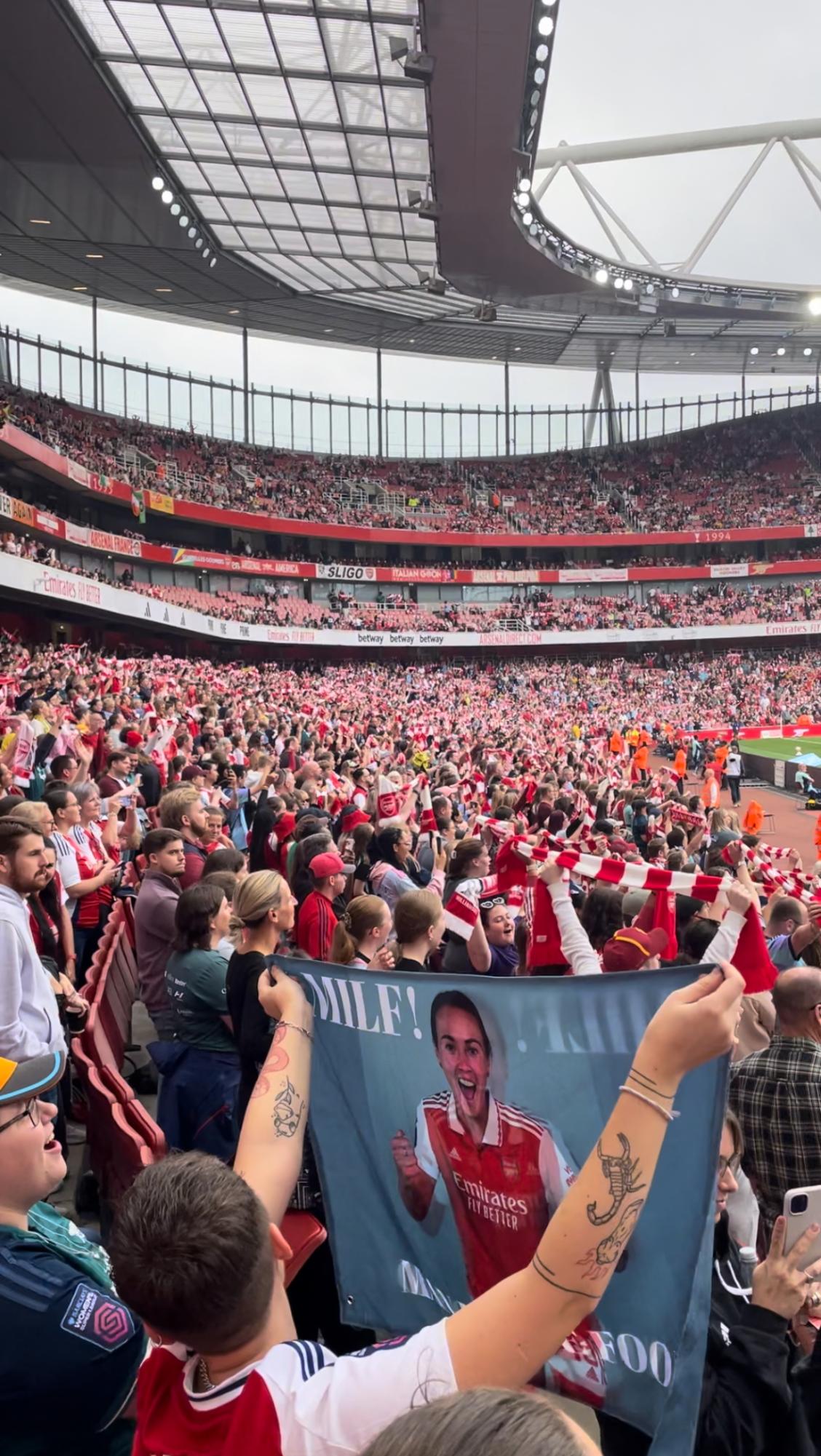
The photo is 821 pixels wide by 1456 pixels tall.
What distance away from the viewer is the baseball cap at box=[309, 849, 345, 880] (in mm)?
5513

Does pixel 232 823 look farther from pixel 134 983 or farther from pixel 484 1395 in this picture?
pixel 484 1395

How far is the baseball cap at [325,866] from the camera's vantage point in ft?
18.1

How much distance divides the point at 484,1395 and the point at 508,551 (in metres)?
67.3

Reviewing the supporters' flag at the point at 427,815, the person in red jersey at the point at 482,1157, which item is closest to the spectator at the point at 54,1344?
the person in red jersey at the point at 482,1157

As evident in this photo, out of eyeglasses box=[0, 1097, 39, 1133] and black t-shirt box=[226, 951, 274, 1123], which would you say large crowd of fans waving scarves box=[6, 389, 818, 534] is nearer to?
black t-shirt box=[226, 951, 274, 1123]

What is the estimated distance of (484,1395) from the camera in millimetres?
1166

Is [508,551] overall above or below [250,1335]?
above

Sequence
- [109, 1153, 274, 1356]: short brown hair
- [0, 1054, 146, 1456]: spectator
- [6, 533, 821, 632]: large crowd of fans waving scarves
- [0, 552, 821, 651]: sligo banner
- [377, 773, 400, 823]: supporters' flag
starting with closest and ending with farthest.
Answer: [109, 1153, 274, 1356]: short brown hair < [0, 1054, 146, 1456]: spectator < [377, 773, 400, 823]: supporters' flag < [0, 552, 821, 651]: sligo banner < [6, 533, 821, 632]: large crowd of fans waving scarves

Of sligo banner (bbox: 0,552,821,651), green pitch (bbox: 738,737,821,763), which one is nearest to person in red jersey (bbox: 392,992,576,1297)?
sligo banner (bbox: 0,552,821,651)

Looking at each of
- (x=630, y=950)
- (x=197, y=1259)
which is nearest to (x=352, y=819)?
(x=630, y=950)

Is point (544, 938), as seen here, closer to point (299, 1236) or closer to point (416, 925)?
point (416, 925)

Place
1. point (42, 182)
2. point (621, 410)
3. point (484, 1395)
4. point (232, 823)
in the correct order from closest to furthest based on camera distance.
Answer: point (484, 1395), point (232, 823), point (42, 182), point (621, 410)

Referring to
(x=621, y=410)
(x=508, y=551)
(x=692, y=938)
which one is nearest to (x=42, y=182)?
(x=692, y=938)

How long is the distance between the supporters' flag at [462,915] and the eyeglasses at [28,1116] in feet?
13.0
